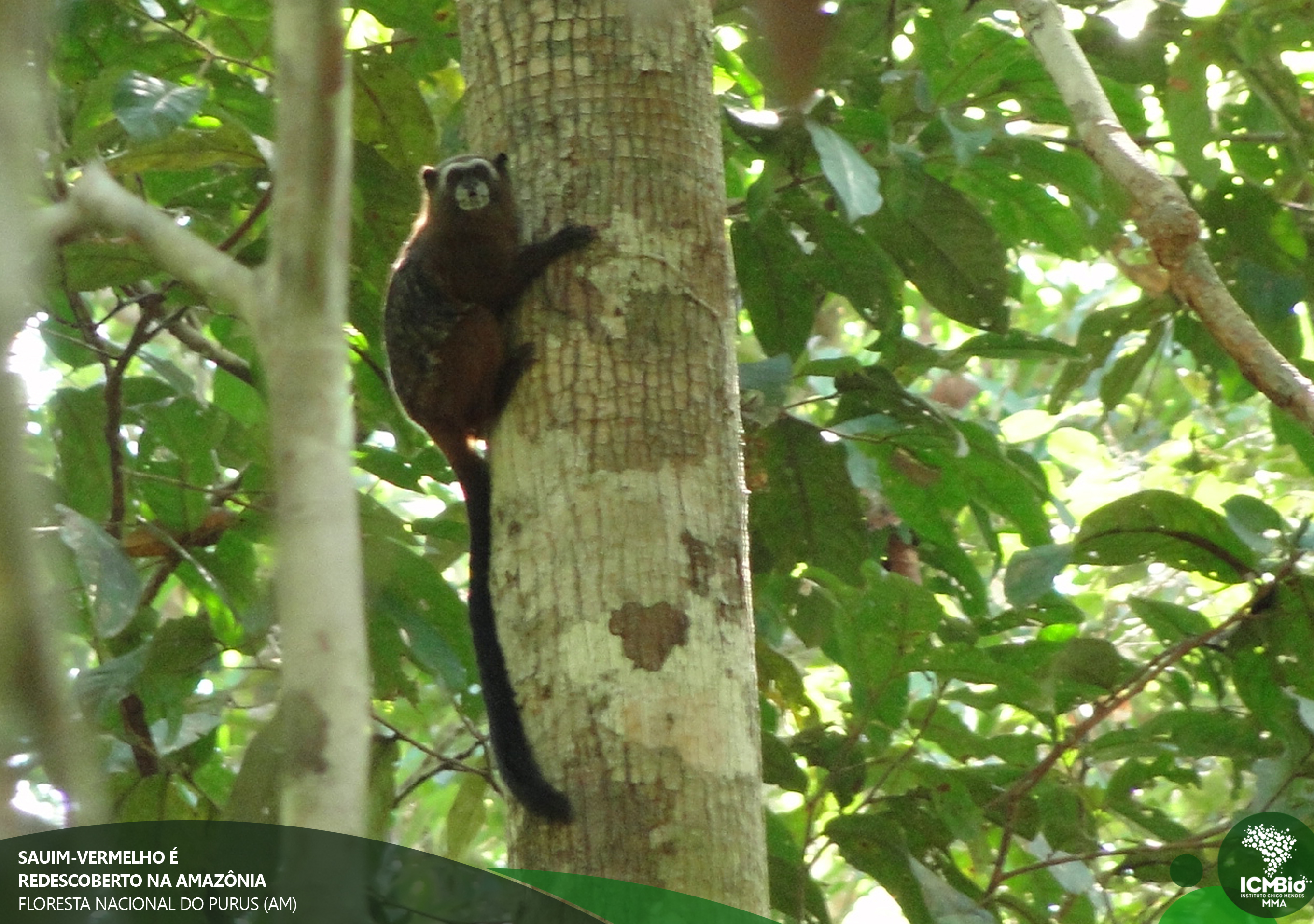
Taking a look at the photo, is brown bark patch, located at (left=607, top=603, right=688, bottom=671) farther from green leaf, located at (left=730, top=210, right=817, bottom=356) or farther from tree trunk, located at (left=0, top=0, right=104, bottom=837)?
green leaf, located at (left=730, top=210, right=817, bottom=356)

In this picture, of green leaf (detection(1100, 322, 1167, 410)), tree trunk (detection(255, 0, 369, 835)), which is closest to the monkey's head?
tree trunk (detection(255, 0, 369, 835))

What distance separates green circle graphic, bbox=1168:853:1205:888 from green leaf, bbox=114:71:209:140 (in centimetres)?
→ 262

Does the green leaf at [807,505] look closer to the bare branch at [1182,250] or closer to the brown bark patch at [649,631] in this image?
the bare branch at [1182,250]

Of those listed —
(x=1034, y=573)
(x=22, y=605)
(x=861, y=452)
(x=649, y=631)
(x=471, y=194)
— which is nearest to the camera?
(x=22, y=605)

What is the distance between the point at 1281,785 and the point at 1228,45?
162cm

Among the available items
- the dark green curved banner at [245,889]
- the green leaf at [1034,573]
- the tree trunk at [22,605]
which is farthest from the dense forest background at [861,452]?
the tree trunk at [22,605]

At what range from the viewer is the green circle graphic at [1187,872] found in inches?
115

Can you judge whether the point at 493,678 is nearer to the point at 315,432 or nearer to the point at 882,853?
the point at 882,853

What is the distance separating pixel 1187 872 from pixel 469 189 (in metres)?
2.23

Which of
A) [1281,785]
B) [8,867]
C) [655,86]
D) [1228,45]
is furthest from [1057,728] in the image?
[8,867]

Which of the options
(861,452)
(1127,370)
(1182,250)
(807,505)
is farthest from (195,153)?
(1127,370)

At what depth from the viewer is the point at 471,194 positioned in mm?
2955

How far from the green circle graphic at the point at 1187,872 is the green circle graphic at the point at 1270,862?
91 mm

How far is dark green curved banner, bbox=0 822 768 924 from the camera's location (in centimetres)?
152
